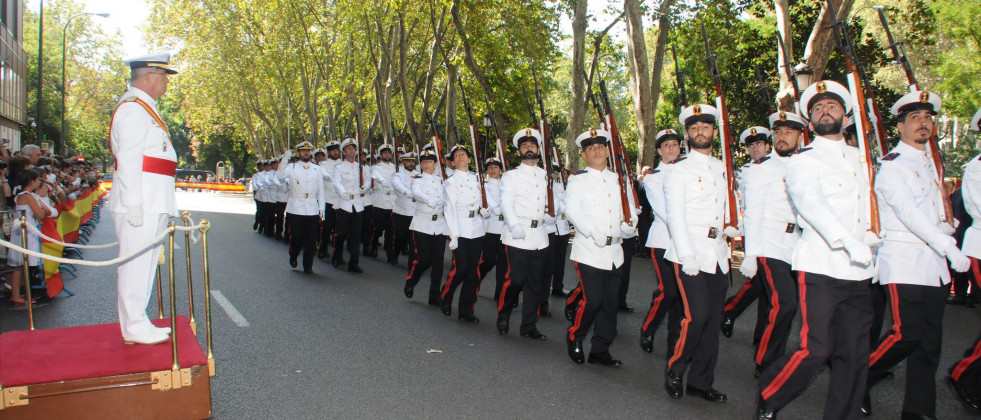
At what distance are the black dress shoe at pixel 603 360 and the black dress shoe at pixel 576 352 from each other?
65 millimetres

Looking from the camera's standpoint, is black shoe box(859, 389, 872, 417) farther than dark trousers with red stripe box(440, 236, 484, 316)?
No

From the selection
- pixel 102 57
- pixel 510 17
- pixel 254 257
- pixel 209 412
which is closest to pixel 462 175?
pixel 209 412

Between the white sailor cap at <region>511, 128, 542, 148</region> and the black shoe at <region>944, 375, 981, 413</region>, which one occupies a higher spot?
the white sailor cap at <region>511, 128, 542, 148</region>

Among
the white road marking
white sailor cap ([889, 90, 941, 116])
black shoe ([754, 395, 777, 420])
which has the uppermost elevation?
white sailor cap ([889, 90, 941, 116])

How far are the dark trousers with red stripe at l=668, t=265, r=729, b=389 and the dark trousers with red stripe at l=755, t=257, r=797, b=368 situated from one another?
608 mm

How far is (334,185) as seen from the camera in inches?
469

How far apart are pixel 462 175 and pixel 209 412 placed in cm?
478

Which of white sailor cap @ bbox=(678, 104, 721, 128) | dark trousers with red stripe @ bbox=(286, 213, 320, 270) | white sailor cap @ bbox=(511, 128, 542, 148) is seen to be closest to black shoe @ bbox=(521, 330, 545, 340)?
white sailor cap @ bbox=(511, 128, 542, 148)

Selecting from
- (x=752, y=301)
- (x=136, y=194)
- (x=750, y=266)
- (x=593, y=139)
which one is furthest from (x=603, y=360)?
(x=136, y=194)

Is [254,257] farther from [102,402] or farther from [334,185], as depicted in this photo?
[102,402]

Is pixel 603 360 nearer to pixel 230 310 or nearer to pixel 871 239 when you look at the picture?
pixel 871 239

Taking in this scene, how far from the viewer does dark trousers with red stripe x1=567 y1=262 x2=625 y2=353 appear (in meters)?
6.05

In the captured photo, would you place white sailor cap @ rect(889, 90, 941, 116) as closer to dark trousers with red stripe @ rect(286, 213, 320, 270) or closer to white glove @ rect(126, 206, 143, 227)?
white glove @ rect(126, 206, 143, 227)

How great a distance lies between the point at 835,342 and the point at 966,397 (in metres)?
1.70
